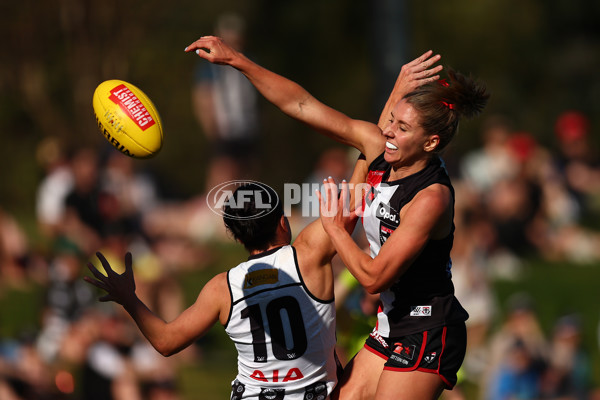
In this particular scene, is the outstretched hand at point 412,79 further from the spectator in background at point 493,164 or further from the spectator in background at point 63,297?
the spectator in background at point 493,164

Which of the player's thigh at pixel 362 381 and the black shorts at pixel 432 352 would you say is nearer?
the black shorts at pixel 432 352

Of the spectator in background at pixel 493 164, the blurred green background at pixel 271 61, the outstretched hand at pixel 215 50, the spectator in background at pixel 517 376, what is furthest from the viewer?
the blurred green background at pixel 271 61

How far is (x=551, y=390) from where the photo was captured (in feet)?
29.3

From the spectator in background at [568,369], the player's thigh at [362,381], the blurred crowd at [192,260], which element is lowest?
the spectator in background at [568,369]

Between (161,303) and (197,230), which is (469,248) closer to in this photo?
(161,303)

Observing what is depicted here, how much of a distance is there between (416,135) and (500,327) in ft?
21.5

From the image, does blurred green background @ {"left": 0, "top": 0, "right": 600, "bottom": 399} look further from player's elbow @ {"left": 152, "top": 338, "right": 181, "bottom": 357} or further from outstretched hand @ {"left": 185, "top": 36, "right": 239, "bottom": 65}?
player's elbow @ {"left": 152, "top": 338, "right": 181, "bottom": 357}

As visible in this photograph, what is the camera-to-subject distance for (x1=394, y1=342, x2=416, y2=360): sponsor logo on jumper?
426 centimetres

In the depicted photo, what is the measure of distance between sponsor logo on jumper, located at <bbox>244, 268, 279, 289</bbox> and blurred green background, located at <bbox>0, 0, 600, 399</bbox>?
40.1 feet

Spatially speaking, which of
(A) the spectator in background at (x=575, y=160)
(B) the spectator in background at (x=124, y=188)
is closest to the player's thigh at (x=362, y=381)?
(B) the spectator in background at (x=124, y=188)

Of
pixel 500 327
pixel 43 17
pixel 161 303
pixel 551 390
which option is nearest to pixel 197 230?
pixel 161 303

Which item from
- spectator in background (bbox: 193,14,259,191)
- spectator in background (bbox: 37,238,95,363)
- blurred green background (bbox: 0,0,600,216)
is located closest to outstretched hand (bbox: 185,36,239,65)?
spectator in background (bbox: 37,238,95,363)

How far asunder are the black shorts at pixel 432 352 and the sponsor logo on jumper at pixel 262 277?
0.71 metres

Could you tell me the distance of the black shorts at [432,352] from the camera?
4.23 meters
